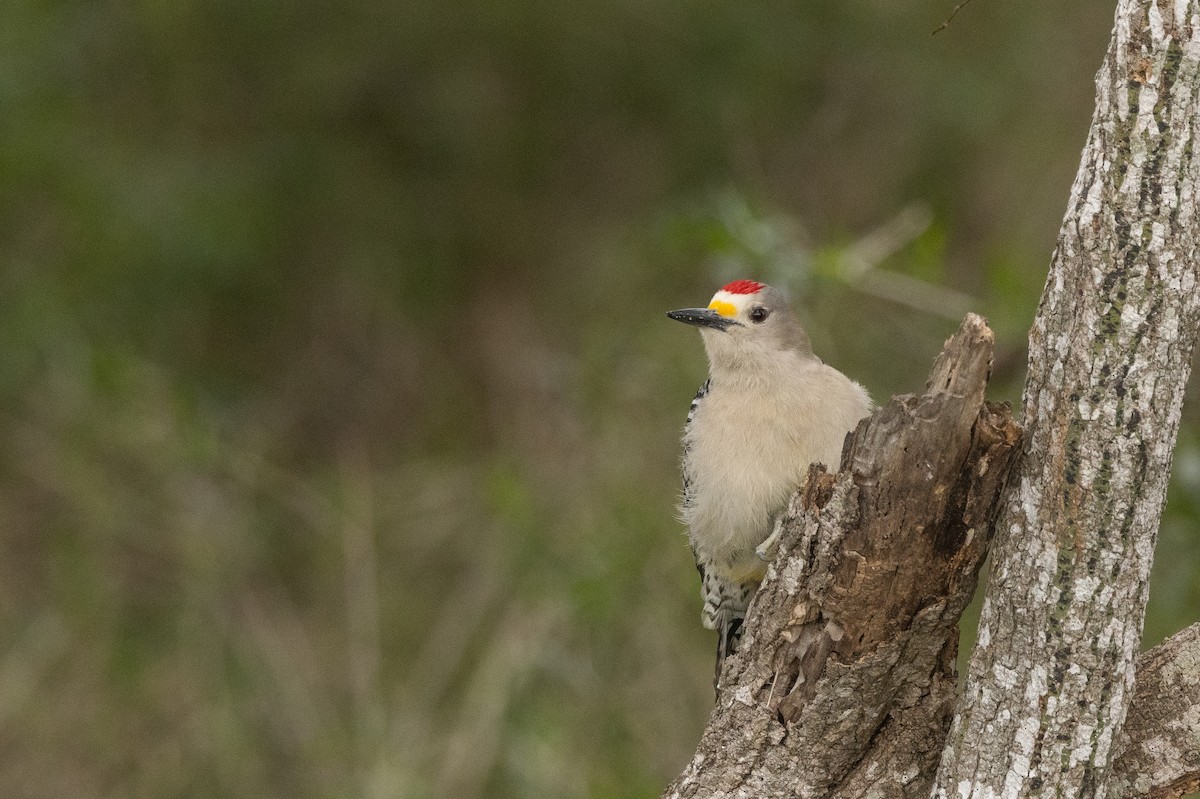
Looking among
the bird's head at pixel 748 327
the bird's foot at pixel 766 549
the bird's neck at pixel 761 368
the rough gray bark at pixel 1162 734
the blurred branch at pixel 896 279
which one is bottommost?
the rough gray bark at pixel 1162 734

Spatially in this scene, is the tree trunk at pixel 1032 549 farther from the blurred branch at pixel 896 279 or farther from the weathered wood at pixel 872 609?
the blurred branch at pixel 896 279

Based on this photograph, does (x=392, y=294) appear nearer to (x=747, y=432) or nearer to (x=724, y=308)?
(x=724, y=308)

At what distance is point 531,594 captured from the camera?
7.11 meters

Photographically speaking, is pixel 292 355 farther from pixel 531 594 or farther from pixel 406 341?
pixel 531 594

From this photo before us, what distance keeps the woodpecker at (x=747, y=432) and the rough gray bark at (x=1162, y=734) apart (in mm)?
1164

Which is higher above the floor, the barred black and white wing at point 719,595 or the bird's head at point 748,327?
the bird's head at point 748,327

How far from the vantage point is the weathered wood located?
109 inches

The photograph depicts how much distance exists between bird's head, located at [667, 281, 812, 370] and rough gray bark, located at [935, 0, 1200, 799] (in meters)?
1.58

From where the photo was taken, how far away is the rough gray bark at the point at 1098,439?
2598mm

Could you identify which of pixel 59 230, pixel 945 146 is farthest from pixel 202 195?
pixel 945 146

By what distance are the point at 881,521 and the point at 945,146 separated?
18.7 ft

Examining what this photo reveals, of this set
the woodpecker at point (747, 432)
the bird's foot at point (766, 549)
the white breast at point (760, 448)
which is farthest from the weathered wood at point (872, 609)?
the white breast at point (760, 448)

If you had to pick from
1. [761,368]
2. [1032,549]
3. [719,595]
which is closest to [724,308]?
[761,368]

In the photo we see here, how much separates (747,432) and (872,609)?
1.30 meters
